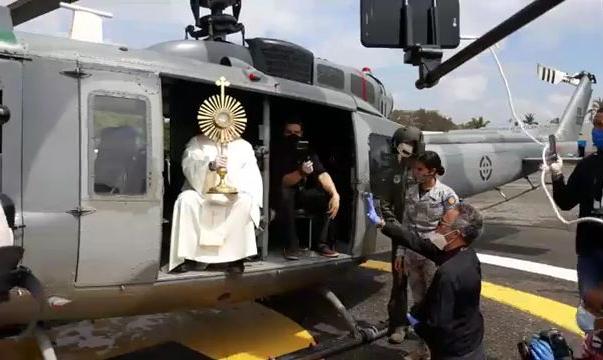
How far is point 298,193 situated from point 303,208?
157 mm

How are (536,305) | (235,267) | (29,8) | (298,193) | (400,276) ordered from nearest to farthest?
(29,8) < (235,267) < (400,276) < (298,193) < (536,305)

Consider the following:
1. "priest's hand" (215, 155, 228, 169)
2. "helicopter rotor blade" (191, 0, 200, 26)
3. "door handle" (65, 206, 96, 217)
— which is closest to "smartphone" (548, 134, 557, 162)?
"priest's hand" (215, 155, 228, 169)

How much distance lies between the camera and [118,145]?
389 cm

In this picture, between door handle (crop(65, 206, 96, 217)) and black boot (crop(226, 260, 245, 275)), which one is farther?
black boot (crop(226, 260, 245, 275))

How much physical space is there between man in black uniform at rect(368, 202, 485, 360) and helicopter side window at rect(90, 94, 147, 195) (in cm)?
201

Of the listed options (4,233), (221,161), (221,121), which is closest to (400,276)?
(221,161)

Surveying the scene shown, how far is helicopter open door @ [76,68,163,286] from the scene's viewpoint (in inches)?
146

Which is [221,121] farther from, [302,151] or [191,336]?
[191,336]

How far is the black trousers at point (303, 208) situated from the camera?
5.26m

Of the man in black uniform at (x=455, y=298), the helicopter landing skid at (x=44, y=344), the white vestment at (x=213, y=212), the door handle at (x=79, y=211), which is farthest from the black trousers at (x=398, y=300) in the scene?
the helicopter landing skid at (x=44, y=344)

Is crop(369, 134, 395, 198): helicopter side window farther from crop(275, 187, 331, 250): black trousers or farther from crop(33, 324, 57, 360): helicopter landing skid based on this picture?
crop(33, 324, 57, 360): helicopter landing skid

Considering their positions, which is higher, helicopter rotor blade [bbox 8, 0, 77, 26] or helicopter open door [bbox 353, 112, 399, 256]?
helicopter rotor blade [bbox 8, 0, 77, 26]

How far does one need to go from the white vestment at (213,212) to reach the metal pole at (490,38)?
1.61 meters

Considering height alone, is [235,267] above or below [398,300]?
above
